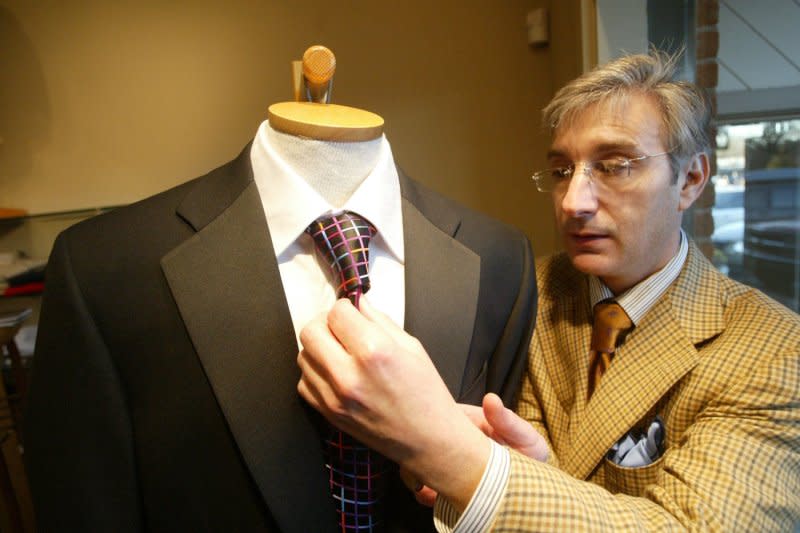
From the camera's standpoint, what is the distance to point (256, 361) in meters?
0.69

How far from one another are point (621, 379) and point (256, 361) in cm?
70

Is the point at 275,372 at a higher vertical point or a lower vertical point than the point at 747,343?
higher

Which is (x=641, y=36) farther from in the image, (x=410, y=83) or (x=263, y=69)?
(x=263, y=69)

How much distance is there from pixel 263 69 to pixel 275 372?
172cm

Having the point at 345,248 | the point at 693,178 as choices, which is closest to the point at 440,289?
the point at 345,248

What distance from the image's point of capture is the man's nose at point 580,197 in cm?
102

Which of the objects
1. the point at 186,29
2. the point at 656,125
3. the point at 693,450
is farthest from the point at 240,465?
the point at 186,29

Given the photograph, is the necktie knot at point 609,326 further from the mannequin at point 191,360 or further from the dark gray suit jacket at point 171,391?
the dark gray suit jacket at point 171,391

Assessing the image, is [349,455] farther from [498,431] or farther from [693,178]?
[693,178]

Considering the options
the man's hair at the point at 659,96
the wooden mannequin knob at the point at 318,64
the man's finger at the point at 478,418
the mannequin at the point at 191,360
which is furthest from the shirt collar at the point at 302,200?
the man's hair at the point at 659,96

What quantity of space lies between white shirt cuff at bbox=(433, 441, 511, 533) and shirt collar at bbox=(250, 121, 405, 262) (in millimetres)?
316

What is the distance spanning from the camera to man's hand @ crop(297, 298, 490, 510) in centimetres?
58

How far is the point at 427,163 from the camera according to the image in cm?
220

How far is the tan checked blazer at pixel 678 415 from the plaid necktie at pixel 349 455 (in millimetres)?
173
